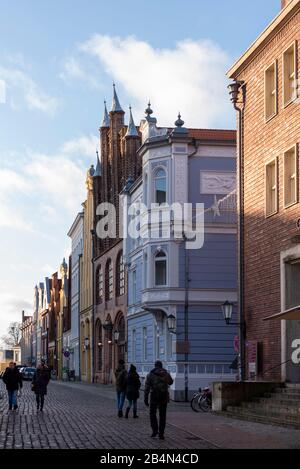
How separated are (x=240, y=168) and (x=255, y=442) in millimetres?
14074

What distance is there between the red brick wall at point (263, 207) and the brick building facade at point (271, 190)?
0.08ft

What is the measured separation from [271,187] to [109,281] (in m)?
35.2

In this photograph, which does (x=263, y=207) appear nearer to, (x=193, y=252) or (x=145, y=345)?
(x=193, y=252)

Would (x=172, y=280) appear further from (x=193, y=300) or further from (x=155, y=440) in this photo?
(x=155, y=440)

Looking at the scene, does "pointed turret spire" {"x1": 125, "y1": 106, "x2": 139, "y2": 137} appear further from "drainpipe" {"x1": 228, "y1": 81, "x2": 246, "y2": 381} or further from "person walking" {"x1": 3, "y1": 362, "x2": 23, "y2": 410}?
"person walking" {"x1": 3, "y1": 362, "x2": 23, "y2": 410}

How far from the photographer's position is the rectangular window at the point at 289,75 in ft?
83.5

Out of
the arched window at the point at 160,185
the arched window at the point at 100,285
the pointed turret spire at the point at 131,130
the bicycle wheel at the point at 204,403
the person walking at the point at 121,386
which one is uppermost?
the pointed turret spire at the point at 131,130

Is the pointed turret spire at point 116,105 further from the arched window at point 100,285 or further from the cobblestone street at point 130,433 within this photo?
the cobblestone street at point 130,433

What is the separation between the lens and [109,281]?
Result: 201 ft

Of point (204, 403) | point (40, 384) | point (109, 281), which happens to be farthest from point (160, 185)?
point (109, 281)

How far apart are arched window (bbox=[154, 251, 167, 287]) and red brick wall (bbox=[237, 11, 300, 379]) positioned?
1211cm

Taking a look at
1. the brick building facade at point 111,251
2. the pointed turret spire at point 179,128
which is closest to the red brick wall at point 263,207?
the pointed turret spire at point 179,128

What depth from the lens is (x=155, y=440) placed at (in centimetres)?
1755

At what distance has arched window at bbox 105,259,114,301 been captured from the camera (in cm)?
6000
